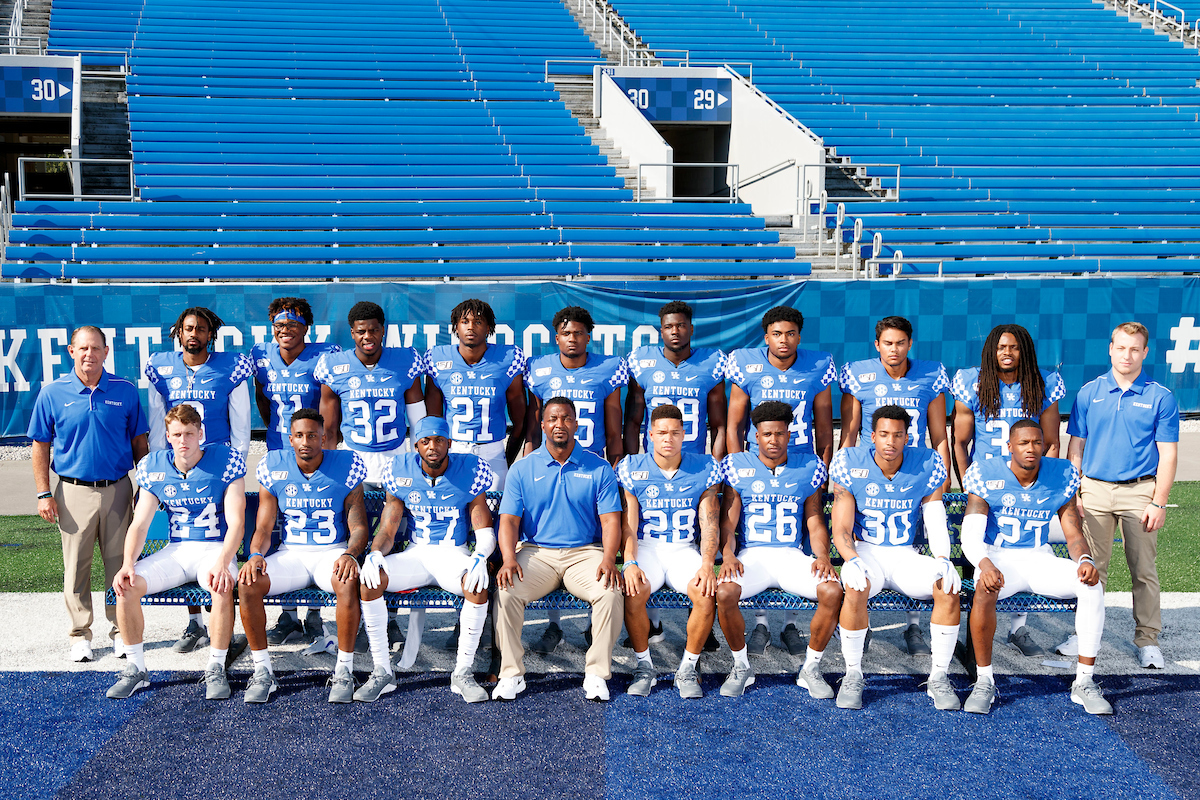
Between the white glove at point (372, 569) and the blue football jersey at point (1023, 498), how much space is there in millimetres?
3012

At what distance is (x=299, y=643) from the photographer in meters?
5.62

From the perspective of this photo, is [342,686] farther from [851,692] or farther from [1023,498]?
[1023,498]

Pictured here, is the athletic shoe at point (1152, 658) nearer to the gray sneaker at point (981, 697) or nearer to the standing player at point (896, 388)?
the gray sneaker at point (981, 697)

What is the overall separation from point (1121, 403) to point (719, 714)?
2.76 metres

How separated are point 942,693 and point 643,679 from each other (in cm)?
142

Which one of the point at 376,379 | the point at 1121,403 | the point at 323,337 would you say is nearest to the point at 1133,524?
the point at 1121,403

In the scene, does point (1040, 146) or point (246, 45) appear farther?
point (246, 45)

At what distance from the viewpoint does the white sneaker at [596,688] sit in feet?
16.0

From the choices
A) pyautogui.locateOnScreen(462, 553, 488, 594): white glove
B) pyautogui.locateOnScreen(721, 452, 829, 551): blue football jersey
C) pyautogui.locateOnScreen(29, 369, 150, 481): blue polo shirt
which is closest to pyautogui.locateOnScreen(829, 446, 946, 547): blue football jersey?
pyautogui.locateOnScreen(721, 452, 829, 551): blue football jersey

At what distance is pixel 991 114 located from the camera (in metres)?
18.2

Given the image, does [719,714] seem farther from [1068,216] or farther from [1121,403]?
[1068,216]

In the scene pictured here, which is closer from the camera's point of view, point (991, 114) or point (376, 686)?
point (376, 686)

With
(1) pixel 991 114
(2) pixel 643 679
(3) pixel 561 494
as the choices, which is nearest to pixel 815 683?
(2) pixel 643 679

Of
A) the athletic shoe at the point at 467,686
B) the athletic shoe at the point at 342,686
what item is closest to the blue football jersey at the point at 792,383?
the athletic shoe at the point at 467,686
